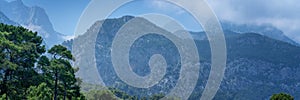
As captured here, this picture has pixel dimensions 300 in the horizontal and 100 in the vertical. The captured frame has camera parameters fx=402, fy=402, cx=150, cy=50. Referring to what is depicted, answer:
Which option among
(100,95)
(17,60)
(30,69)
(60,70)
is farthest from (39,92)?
(100,95)

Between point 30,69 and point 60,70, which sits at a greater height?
point 30,69

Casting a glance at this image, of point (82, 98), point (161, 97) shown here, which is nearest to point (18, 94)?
point (82, 98)

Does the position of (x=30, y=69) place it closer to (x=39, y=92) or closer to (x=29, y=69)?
(x=29, y=69)

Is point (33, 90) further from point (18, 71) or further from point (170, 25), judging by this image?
point (170, 25)

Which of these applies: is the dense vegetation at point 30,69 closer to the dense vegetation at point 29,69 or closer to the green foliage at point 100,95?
the dense vegetation at point 29,69

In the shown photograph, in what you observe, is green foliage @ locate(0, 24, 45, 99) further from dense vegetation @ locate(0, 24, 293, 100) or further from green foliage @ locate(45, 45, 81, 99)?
green foliage @ locate(45, 45, 81, 99)

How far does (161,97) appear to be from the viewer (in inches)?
7707

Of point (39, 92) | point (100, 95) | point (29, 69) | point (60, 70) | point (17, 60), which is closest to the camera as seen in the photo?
point (39, 92)

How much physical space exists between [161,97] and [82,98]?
142 m

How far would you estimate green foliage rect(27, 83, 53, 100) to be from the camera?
137ft

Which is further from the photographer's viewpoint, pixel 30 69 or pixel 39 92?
pixel 30 69

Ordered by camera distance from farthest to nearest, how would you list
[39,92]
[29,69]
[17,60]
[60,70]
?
1. [29,69]
2. [60,70]
3. [17,60]
4. [39,92]

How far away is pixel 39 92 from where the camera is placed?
138 feet

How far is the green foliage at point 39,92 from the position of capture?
4188 cm
